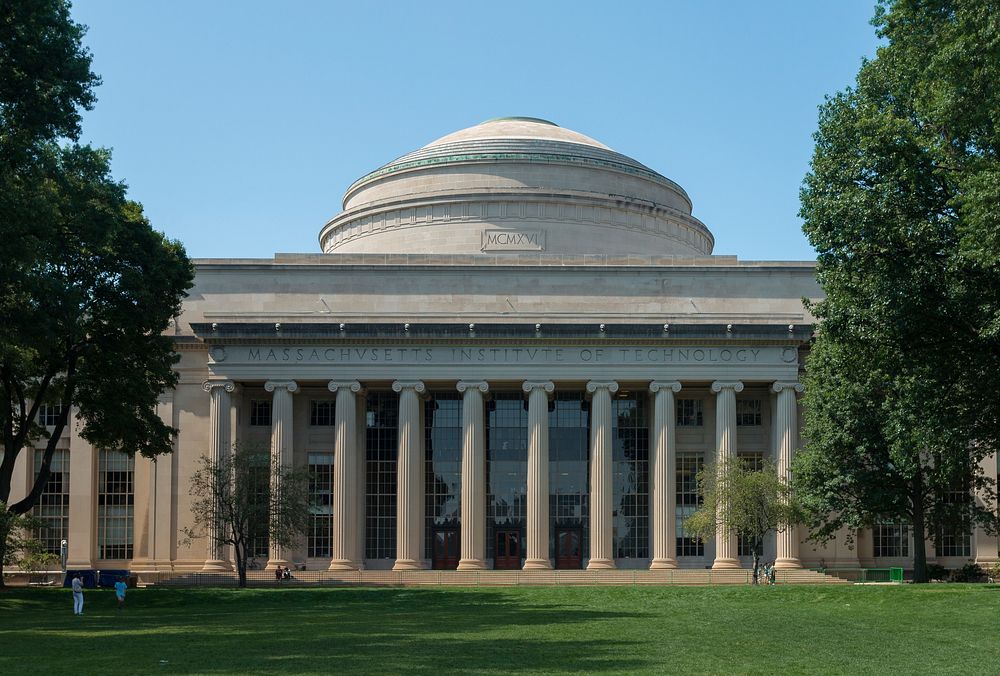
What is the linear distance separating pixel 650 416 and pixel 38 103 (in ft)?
148

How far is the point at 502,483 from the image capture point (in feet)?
254

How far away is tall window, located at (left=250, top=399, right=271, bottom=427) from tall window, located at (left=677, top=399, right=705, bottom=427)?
77.2 feet

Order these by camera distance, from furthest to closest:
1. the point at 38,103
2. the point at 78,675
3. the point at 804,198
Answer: the point at 804,198
the point at 38,103
the point at 78,675

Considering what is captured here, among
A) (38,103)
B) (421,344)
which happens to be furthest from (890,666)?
(421,344)

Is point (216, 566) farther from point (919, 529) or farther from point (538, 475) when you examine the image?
point (919, 529)

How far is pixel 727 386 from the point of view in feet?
244

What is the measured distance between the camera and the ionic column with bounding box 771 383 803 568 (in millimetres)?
73438

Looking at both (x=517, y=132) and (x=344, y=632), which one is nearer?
(x=344, y=632)

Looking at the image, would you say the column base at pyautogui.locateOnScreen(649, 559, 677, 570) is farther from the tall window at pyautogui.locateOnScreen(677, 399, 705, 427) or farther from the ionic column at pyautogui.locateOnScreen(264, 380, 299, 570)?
the ionic column at pyautogui.locateOnScreen(264, 380, 299, 570)

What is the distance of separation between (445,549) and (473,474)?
5.58 metres

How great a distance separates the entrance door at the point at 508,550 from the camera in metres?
76.1

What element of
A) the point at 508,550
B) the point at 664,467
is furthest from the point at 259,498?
the point at 664,467

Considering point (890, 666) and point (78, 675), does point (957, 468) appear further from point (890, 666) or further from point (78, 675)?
point (78, 675)

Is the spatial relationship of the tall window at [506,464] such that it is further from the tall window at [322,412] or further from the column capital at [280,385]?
the column capital at [280,385]
